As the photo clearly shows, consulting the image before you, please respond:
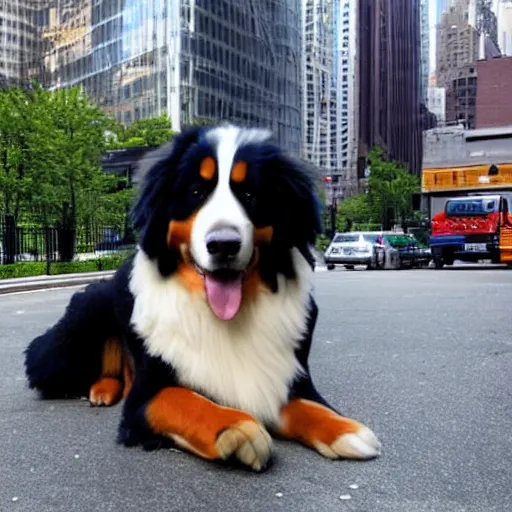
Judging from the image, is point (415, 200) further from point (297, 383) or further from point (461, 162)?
point (297, 383)

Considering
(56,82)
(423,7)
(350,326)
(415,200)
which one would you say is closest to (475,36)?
(423,7)

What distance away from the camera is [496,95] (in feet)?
247

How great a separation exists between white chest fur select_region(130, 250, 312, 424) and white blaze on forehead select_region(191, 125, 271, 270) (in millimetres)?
265

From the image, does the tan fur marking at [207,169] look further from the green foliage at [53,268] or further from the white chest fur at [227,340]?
the green foliage at [53,268]

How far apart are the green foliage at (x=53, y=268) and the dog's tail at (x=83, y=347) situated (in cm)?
1451

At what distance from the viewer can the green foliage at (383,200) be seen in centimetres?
5141

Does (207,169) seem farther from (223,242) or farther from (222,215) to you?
(223,242)

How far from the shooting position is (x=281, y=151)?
2896 millimetres

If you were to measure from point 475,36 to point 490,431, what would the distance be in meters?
115

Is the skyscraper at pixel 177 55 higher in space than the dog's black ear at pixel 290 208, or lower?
higher

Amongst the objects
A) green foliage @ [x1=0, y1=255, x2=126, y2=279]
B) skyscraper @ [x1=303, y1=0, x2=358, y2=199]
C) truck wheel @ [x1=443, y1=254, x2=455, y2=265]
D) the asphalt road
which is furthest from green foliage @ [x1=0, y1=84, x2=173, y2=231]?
skyscraper @ [x1=303, y1=0, x2=358, y2=199]

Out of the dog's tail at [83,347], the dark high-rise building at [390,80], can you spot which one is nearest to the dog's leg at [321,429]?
the dog's tail at [83,347]

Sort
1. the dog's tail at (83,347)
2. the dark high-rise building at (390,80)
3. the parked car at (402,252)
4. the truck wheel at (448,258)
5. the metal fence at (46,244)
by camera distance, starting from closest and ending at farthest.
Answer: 1. the dog's tail at (83,347)
2. the metal fence at (46,244)
3. the truck wheel at (448,258)
4. the parked car at (402,252)
5. the dark high-rise building at (390,80)

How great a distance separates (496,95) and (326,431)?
7953cm
